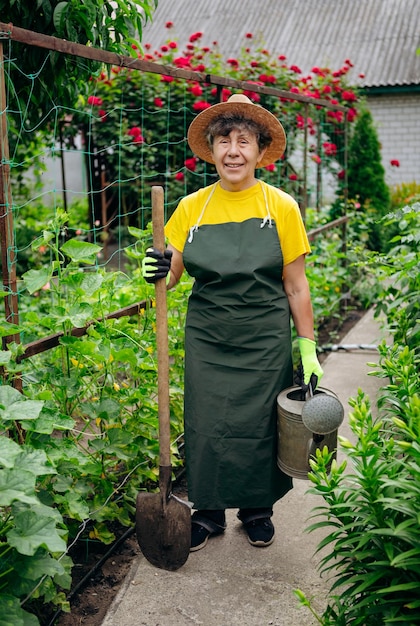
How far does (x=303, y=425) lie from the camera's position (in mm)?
2590

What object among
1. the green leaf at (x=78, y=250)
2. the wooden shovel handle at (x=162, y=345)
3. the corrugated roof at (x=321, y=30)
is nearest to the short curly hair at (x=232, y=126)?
the wooden shovel handle at (x=162, y=345)

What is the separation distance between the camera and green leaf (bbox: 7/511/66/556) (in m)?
1.77

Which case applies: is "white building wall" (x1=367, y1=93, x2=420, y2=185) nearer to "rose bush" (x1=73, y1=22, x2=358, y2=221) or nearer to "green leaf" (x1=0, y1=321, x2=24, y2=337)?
"rose bush" (x1=73, y1=22, x2=358, y2=221)

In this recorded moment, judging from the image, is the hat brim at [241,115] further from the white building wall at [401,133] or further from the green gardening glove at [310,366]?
the white building wall at [401,133]

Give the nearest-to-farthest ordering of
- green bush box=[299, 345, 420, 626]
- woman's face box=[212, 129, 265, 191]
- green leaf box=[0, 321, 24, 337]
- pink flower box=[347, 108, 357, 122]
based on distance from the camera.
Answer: green bush box=[299, 345, 420, 626]
green leaf box=[0, 321, 24, 337]
woman's face box=[212, 129, 265, 191]
pink flower box=[347, 108, 357, 122]

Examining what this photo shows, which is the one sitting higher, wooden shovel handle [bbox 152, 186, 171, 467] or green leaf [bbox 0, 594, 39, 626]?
wooden shovel handle [bbox 152, 186, 171, 467]

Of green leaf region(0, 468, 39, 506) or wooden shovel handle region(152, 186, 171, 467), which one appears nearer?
green leaf region(0, 468, 39, 506)

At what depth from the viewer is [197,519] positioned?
2910 millimetres

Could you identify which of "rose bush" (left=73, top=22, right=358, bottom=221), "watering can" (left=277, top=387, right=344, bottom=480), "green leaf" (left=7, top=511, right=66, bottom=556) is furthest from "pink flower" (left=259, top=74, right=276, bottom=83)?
"green leaf" (left=7, top=511, right=66, bottom=556)

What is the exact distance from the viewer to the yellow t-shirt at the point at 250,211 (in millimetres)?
2725

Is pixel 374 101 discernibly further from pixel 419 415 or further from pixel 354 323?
pixel 419 415

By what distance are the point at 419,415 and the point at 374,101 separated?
45.4 feet

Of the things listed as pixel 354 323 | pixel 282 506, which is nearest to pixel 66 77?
pixel 282 506

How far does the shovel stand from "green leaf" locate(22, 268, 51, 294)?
0.41 meters
